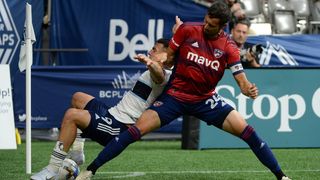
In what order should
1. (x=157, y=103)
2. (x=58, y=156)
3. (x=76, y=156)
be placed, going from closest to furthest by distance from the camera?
1. (x=58, y=156)
2. (x=157, y=103)
3. (x=76, y=156)

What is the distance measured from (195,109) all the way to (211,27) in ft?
2.62

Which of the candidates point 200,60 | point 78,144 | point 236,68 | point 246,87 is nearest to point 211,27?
point 200,60

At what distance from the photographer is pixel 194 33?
870 centimetres

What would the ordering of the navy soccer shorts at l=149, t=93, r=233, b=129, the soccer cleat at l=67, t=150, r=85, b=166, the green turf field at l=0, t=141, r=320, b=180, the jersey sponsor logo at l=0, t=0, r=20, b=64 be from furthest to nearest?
the jersey sponsor logo at l=0, t=0, r=20, b=64 < the green turf field at l=0, t=141, r=320, b=180 < the soccer cleat at l=67, t=150, r=85, b=166 < the navy soccer shorts at l=149, t=93, r=233, b=129

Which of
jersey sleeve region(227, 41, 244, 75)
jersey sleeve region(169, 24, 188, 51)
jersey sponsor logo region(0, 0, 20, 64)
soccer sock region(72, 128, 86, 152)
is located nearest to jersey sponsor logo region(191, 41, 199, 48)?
jersey sleeve region(169, 24, 188, 51)

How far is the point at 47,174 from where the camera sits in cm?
857

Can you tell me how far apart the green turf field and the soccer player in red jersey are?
0.92 metres

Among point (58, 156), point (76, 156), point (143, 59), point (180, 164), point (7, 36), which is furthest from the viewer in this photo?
point (7, 36)

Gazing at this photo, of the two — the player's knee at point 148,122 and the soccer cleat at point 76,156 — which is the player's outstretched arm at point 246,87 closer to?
the player's knee at point 148,122

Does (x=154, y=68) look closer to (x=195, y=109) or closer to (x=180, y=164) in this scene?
(x=195, y=109)

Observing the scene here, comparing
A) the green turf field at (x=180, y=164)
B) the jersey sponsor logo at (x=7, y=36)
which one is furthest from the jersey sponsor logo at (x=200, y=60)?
the jersey sponsor logo at (x=7, y=36)

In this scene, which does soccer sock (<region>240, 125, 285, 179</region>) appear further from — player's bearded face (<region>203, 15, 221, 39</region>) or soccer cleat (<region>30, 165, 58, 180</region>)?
soccer cleat (<region>30, 165, 58, 180</region>)

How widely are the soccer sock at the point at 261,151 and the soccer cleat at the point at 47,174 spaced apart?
180 centimetres

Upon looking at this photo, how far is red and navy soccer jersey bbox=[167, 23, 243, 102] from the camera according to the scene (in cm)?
864
